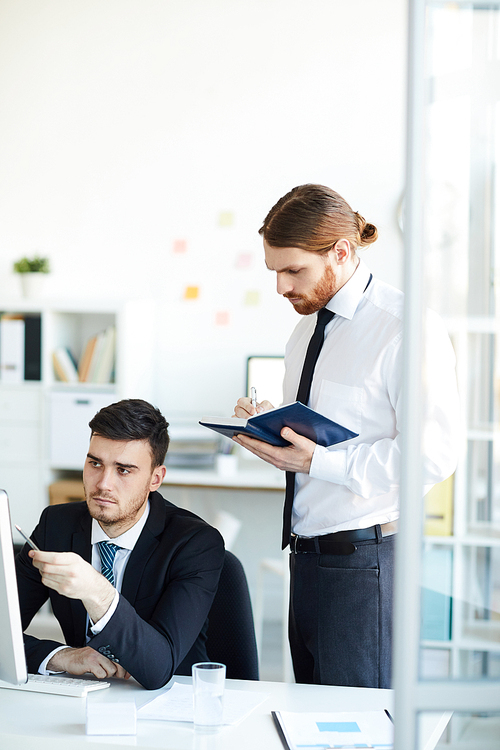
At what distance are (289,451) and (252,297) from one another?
2141 millimetres

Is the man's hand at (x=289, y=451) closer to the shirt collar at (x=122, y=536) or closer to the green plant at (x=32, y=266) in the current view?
the shirt collar at (x=122, y=536)

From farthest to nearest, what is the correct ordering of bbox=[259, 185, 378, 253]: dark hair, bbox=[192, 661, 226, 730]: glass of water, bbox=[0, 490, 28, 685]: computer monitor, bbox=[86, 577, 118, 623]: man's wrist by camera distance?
bbox=[259, 185, 378, 253]: dark hair, bbox=[86, 577, 118, 623]: man's wrist, bbox=[192, 661, 226, 730]: glass of water, bbox=[0, 490, 28, 685]: computer monitor

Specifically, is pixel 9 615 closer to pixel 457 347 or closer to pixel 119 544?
pixel 119 544

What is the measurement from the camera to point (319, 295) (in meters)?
1.79

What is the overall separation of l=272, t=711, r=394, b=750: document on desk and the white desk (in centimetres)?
2

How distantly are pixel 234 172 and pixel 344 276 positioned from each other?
2.08 m

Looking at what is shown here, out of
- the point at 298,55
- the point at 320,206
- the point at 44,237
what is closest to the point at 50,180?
the point at 44,237

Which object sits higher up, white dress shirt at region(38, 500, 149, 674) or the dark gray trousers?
white dress shirt at region(38, 500, 149, 674)

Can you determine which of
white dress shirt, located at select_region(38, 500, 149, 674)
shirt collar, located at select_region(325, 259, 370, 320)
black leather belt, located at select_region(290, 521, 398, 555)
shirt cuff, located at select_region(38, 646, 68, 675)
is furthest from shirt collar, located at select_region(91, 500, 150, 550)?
shirt collar, located at select_region(325, 259, 370, 320)

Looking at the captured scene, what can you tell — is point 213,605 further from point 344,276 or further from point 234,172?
point 234,172

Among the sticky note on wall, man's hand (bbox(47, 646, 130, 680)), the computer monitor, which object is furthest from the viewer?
the sticky note on wall

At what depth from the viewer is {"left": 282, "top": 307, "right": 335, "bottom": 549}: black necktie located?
5.96 feet

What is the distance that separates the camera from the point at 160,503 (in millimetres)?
1770

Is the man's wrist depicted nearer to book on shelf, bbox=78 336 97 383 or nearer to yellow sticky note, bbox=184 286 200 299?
book on shelf, bbox=78 336 97 383
